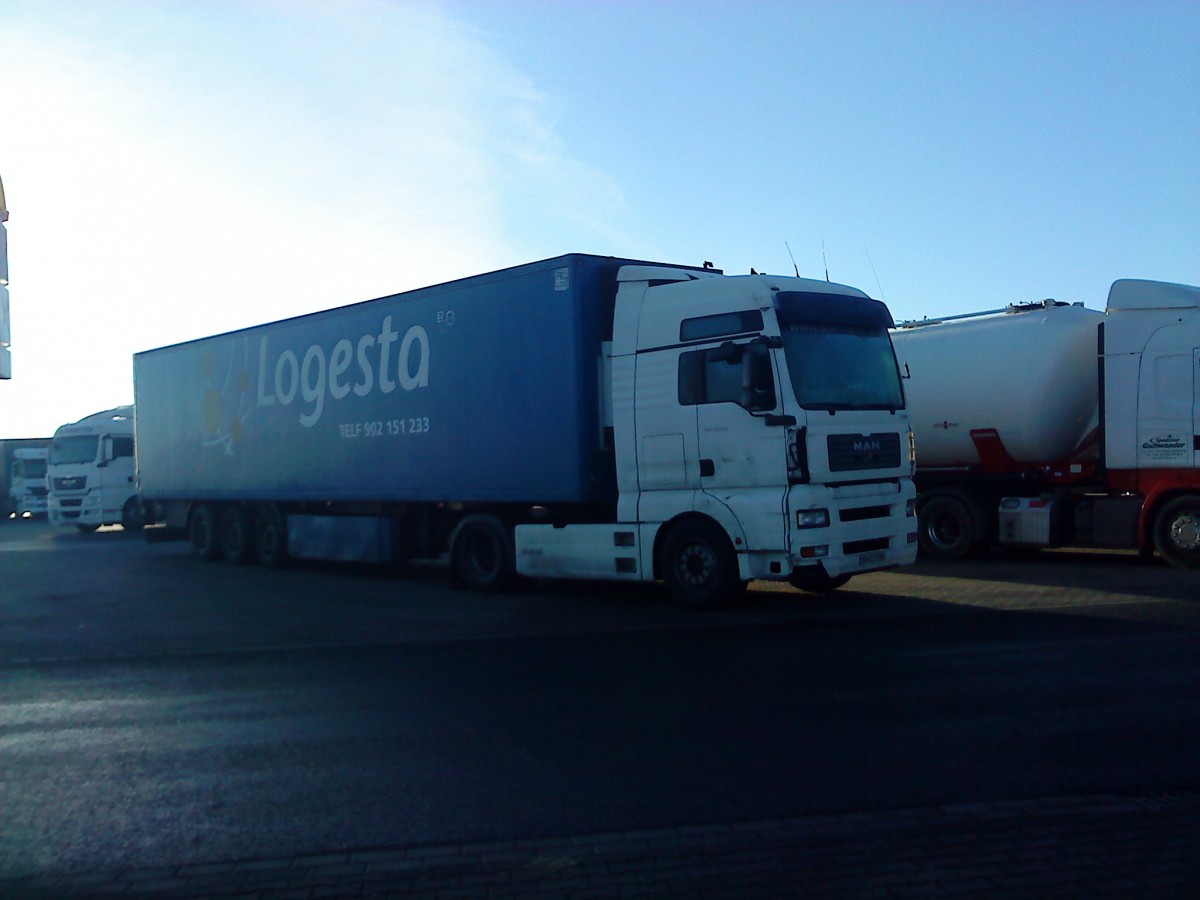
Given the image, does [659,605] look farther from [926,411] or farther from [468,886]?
[468,886]

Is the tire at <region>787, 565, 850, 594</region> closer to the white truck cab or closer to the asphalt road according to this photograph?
the asphalt road

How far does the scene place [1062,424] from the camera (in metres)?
17.0

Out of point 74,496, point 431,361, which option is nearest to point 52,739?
point 431,361

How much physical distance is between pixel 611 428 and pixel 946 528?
6.94m

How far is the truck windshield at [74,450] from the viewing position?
111 feet

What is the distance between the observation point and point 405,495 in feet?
53.1

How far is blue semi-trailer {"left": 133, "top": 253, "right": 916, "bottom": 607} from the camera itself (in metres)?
12.0

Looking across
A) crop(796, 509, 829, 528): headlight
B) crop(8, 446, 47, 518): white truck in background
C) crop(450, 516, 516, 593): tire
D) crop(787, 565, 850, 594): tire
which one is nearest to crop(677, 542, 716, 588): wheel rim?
crop(796, 509, 829, 528): headlight

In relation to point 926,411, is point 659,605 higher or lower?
lower

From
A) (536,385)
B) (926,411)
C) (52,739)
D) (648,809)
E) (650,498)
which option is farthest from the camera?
(926,411)

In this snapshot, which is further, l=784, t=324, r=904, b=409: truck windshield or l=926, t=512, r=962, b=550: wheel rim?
l=926, t=512, r=962, b=550: wheel rim

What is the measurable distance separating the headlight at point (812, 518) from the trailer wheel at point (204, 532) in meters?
13.2

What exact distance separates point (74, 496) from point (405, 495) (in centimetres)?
2131

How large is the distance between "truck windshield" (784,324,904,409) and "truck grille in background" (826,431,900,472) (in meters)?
0.33
